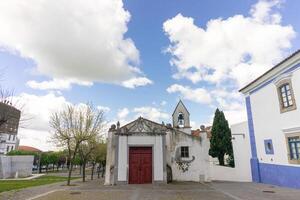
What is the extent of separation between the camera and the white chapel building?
16.0 meters

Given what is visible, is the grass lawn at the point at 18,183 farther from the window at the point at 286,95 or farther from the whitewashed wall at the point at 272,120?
the window at the point at 286,95

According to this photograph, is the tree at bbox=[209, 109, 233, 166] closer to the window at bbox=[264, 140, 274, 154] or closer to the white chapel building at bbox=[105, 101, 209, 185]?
the white chapel building at bbox=[105, 101, 209, 185]

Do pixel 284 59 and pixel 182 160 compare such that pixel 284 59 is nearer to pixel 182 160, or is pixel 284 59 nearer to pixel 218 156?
pixel 182 160

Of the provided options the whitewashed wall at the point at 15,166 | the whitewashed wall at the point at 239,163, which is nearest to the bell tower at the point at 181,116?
the whitewashed wall at the point at 239,163

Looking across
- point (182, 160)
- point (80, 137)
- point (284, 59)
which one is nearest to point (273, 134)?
point (284, 59)

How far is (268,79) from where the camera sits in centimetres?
1566

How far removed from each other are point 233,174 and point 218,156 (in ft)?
46.3

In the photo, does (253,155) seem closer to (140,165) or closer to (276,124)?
(276,124)

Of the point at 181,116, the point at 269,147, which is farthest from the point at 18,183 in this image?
the point at 269,147

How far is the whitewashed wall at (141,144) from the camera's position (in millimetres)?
15898

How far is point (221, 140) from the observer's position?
113 feet

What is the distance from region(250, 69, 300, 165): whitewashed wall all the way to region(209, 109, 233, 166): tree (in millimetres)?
17570

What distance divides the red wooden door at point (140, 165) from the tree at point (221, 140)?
69.5 feet

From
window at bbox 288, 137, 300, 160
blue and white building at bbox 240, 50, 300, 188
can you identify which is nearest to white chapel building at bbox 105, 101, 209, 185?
blue and white building at bbox 240, 50, 300, 188
